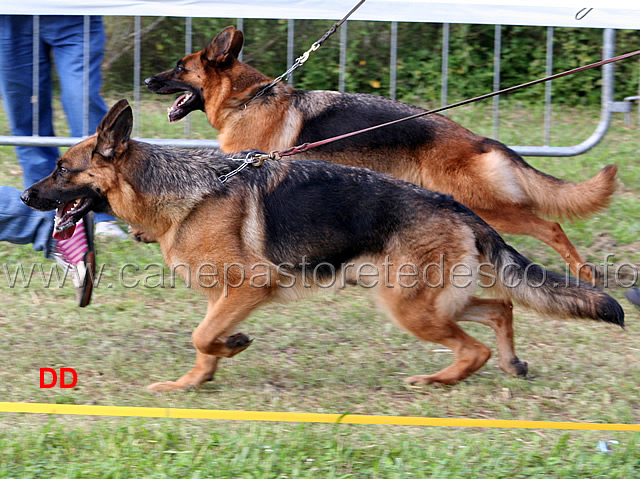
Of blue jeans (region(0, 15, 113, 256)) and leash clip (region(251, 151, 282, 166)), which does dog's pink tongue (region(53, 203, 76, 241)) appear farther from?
blue jeans (region(0, 15, 113, 256))

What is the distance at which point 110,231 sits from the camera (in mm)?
6297

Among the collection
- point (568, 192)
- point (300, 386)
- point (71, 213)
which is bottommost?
point (300, 386)

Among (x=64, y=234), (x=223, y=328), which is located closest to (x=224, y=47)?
(x=64, y=234)

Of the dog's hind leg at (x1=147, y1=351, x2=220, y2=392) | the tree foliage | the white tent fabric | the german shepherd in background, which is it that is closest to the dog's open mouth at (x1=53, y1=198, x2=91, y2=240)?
the dog's hind leg at (x1=147, y1=351, x2=220, y2=392)

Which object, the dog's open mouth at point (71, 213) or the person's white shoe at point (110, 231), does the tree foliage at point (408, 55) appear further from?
the dog's open mouth at point (71, 213)

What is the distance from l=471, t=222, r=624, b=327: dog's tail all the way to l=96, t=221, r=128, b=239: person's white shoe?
3.33m

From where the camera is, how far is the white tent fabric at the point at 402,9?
5.82 metres

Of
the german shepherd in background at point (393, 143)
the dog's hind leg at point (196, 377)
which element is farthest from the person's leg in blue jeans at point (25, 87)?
the dog's hind leg at point (196, 377)

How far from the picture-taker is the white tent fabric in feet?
19.1

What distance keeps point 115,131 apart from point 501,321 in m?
2.33

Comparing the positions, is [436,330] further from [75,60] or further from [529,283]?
[75,60]

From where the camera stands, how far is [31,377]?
417 cm

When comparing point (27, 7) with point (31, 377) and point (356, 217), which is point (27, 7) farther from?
point (356, 217)

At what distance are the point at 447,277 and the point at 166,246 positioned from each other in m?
1.48
